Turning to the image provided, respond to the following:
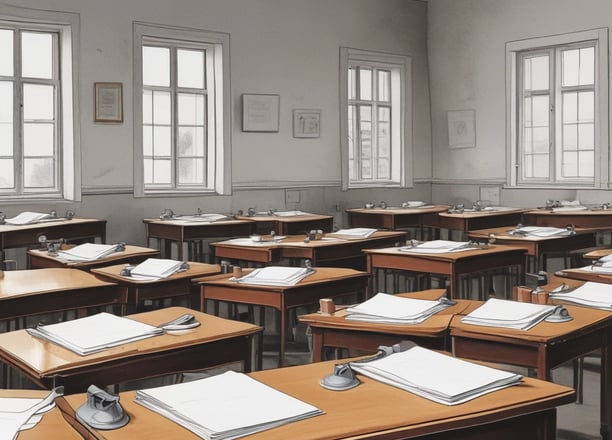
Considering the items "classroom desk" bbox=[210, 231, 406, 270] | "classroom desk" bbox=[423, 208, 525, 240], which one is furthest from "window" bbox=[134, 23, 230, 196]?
"classroom desk" bbox=[210, 231, 406, 270]

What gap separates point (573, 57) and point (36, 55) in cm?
603

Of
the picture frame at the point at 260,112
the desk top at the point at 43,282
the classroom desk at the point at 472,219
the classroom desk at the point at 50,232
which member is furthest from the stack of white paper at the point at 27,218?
the classroom desk at the point at 472,219

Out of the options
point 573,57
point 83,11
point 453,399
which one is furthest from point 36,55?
point 453,399

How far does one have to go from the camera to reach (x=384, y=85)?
1080 centimetres

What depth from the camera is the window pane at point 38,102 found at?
788 centimetres

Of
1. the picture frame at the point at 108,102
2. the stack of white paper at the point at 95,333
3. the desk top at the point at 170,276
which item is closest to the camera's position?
the stack of white paper at the point at 95,333

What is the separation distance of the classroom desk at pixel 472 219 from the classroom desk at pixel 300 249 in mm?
1866

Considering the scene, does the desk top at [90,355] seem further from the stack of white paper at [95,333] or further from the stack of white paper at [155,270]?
the stack of white paper at [155,270]

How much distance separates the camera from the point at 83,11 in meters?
7.89

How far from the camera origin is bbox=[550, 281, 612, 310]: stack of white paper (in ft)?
11.1

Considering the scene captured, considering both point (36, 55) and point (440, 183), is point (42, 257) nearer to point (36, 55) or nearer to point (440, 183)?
point (36, 55)

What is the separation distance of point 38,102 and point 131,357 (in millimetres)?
6028

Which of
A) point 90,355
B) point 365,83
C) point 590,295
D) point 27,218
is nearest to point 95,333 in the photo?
point 90,355

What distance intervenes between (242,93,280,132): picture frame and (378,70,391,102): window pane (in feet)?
6.34
